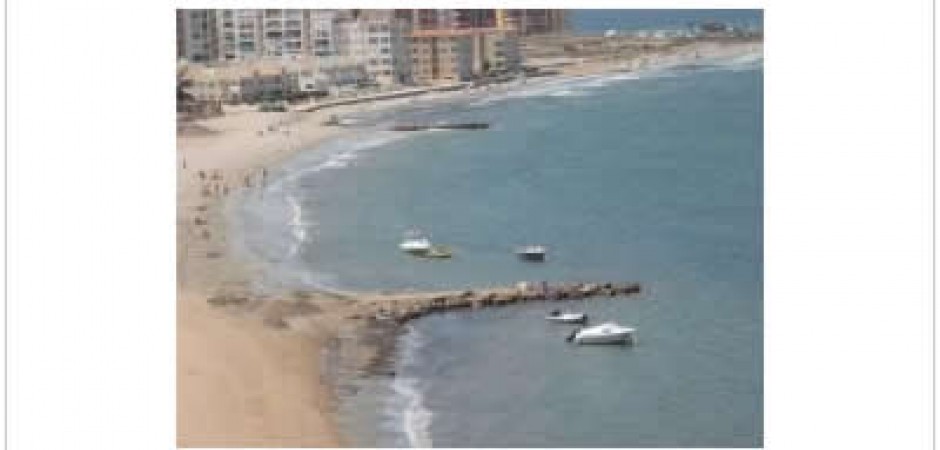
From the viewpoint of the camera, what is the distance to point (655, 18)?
36.7 ft

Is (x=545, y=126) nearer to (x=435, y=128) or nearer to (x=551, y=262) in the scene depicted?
(x=435, y=128)

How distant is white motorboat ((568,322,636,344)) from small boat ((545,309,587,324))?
216 millimetres

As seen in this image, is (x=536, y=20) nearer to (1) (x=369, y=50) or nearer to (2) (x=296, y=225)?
(2) (x=296, y=225)

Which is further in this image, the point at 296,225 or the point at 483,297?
the point at 296,225

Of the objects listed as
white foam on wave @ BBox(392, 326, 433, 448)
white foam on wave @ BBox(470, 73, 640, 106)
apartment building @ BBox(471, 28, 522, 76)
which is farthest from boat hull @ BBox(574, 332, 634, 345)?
white foam on wave @ BBox(470, 73, 640, 106)

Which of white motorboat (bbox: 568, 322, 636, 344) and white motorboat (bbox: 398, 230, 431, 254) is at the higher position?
white motorboat (bbox: 398, 230, 431, 254)

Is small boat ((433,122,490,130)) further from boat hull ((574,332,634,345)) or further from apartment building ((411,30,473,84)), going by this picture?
boat hull ((574,332,634,345))

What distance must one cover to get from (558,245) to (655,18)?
2.25 meters

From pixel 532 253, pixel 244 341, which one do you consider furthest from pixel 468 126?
pixel 244 341

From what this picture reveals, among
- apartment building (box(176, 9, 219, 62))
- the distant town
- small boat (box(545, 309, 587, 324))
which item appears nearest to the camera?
apartment building (box(176, 9, 219, 62))

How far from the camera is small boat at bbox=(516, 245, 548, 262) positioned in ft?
40.5

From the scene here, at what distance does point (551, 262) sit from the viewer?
40.0ft

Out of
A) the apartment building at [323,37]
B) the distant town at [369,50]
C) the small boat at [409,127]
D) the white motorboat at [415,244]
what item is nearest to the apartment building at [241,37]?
the distant town at [369,50]

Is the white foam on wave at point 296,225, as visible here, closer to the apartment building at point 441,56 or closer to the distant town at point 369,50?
the distant town at point 369,50
